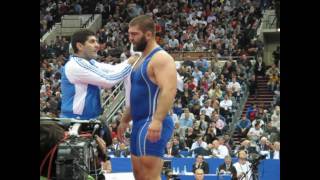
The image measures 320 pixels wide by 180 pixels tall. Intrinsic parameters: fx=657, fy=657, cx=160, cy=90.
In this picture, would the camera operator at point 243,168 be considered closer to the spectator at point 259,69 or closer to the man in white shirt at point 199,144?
the man in white shirt at point 199,144

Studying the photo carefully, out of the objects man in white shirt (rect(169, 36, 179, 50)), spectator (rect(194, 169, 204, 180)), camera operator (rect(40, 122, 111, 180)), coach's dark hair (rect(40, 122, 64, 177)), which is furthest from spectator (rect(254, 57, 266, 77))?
coach's dark hair (rect(40, 122, 64, 177))

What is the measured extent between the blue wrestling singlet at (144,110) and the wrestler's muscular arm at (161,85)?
6 centimetres

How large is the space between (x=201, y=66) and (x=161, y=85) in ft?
23.9

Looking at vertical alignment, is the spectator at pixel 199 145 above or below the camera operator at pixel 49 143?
below

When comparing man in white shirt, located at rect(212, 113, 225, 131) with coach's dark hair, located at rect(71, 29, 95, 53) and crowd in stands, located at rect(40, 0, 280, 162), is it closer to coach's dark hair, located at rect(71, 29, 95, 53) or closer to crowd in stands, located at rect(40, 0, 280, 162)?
crowd in stands, located at rect(40, 0, 280, 162)

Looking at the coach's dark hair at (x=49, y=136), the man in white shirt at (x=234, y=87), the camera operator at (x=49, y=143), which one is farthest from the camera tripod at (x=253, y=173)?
the man in white shirt at (x=234, y=87)

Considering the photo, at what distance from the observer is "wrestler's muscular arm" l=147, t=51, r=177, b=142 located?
4387 millimetres

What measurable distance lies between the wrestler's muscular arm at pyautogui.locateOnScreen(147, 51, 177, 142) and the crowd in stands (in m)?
2.81

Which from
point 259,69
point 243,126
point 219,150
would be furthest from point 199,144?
point 259,69

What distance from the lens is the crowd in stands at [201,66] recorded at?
9109mm

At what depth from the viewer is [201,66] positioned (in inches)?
460

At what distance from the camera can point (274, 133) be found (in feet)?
32.0

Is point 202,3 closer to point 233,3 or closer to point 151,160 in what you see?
point 233,3
